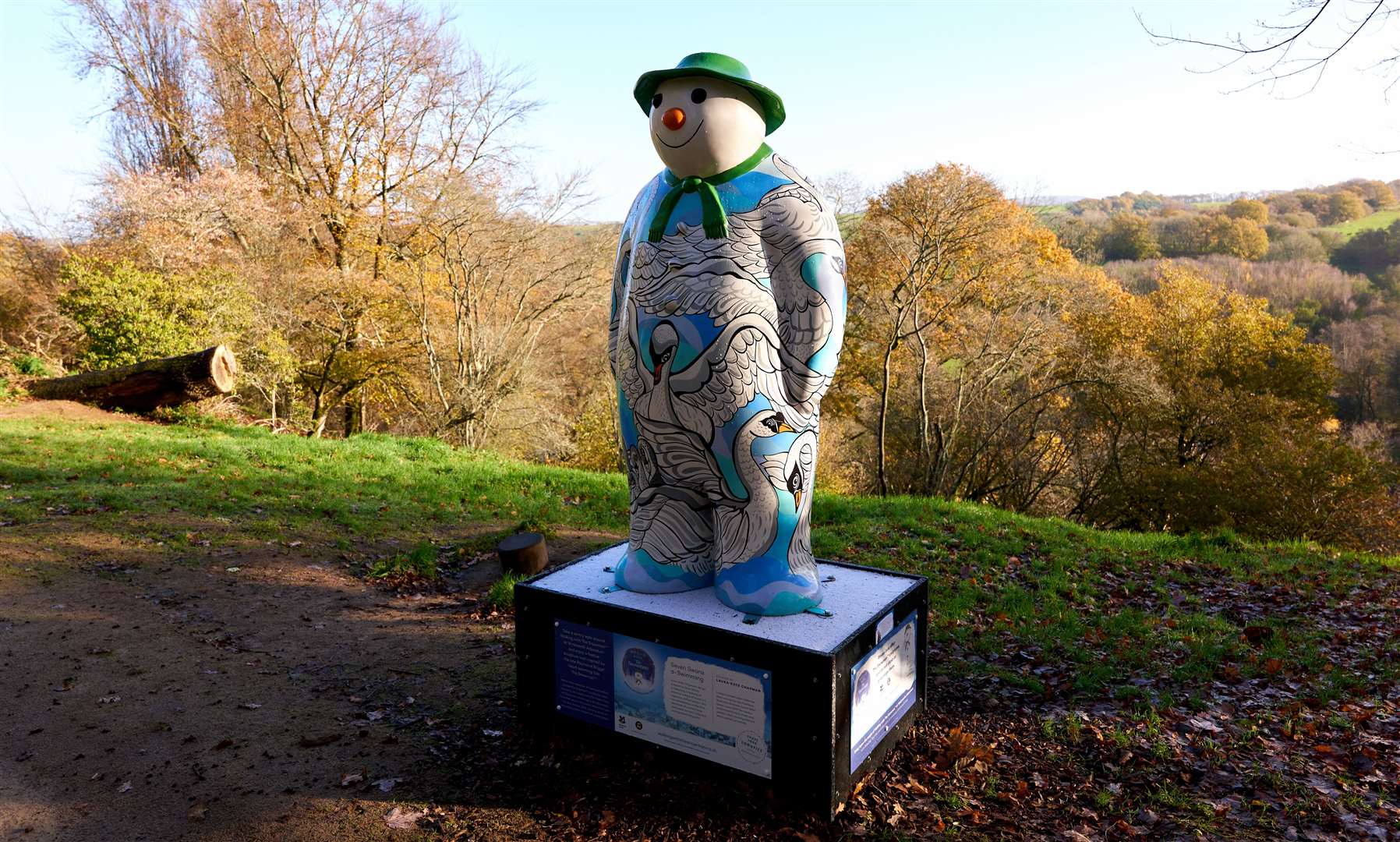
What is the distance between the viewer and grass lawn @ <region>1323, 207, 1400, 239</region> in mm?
29875

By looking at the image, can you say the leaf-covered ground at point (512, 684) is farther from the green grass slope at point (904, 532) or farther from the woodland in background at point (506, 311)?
the woodland in background at point (506, 311)

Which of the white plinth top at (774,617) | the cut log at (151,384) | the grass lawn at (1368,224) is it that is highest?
the grass lawn at (1368,224)

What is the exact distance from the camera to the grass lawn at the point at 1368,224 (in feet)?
98.0

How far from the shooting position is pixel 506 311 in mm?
16422

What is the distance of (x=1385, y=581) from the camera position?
7.31m

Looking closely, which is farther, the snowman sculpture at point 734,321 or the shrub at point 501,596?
the shrub at point 501,596

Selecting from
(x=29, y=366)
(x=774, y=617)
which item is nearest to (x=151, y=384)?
(x=29, y=366)

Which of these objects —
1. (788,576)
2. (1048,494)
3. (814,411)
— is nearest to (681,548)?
(788,576)

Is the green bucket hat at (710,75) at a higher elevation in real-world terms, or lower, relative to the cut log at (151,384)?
higher

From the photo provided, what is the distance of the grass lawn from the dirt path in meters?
36.9

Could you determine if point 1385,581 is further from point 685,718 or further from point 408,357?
point 408,357

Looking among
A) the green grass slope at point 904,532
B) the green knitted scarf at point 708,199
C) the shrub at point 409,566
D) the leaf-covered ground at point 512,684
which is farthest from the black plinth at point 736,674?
the shrub at point 409,566

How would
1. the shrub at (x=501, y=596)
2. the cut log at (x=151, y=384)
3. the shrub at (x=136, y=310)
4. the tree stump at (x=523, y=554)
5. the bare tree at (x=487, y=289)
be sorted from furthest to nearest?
the bare tree at (x=487, y=289), the shrub at (x=136, y=310), the cut log at (x=151, y=384), the tree stump at (x=523, y=554), the shrub at (x=501, y=596)

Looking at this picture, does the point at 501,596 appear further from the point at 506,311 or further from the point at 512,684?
the point at 506,311
